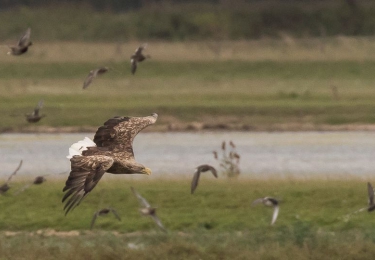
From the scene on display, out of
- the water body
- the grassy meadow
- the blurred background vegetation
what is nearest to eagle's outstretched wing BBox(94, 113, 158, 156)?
the water body

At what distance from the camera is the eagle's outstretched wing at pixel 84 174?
10.1 metres

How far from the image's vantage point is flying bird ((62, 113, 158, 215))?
1028cm

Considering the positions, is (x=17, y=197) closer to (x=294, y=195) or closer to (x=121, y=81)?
(x=294, y=195)

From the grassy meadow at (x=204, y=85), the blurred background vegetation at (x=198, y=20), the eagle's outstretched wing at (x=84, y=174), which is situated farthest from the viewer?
the blurred background vegetation at (x=198, y=20)

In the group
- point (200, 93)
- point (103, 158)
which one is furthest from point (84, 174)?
point (200, 93)

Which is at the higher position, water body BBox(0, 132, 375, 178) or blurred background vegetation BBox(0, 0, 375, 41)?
blurred background vegetation BBox(0, 0, 375, 41)

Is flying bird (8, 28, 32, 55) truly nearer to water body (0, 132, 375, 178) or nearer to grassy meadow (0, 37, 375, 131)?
water body (0, 132, 375, 178)

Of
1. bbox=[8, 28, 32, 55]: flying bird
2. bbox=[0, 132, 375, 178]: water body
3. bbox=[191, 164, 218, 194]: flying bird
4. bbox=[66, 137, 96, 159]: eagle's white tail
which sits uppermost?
bbox=[8, 28, 32, 55]: flying bird

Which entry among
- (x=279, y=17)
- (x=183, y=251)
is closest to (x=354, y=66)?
(x=279, y=17)

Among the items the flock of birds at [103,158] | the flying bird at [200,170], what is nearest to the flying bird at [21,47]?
the flock of birds at [103,158]

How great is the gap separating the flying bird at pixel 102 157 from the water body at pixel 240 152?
19.8 feet

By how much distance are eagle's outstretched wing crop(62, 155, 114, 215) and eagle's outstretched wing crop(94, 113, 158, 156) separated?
37.8 inches

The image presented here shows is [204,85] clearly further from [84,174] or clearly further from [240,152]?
[84,174]

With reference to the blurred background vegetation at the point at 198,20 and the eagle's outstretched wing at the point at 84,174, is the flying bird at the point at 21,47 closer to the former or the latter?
the eagle's outstretched wing at the point at 84,174
